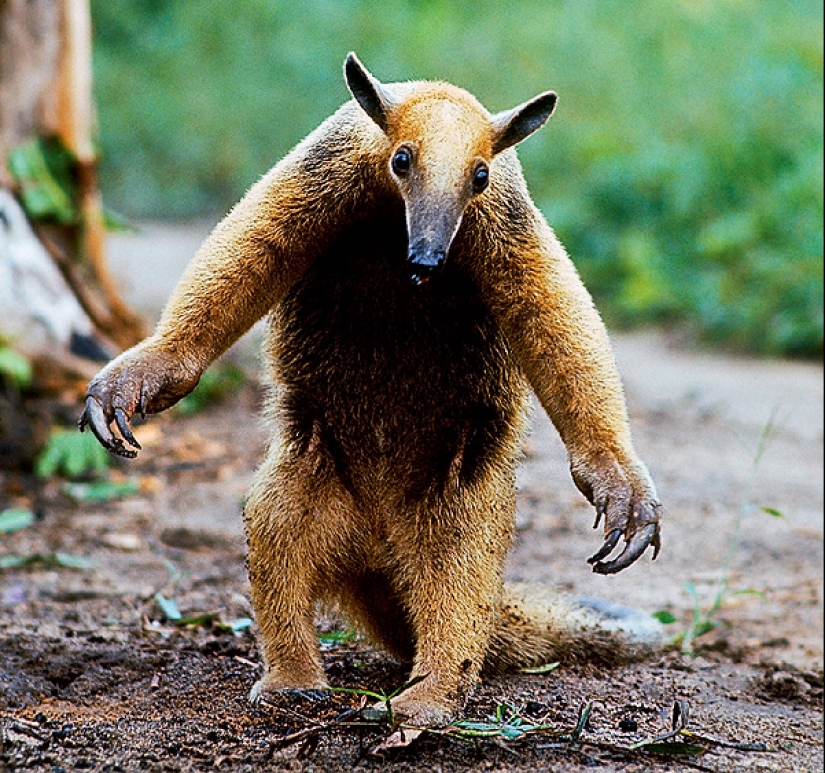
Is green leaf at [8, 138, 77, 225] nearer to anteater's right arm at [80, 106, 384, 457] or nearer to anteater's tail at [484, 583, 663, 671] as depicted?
anteater's right arm at [80, 106, 384, 457]

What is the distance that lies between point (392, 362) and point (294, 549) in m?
0.74

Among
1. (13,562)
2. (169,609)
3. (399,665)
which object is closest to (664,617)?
(399,665)

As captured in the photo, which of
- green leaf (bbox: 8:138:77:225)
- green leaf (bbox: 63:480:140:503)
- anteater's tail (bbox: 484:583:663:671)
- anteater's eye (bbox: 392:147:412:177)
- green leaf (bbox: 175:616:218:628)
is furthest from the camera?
green leaf (bbox: 8:138:77:225)

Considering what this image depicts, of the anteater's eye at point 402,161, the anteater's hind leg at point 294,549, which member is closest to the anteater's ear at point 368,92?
the anteater's eye at point 402,161

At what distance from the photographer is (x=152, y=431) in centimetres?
943

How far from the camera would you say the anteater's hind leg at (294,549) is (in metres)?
4.45

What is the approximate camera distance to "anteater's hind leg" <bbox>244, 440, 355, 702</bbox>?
4453mm

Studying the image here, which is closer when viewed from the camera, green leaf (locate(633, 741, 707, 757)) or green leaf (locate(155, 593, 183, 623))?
green leaf (locate(633, 741, 707, 757))

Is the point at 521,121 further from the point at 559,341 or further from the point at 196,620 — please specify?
the point at 196,620

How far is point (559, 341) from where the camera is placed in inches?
168

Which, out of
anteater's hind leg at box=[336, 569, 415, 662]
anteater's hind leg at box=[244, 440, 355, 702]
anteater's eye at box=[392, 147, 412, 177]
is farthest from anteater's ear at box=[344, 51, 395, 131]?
anteater's hind leg at box=[336, 569, 415, 662]

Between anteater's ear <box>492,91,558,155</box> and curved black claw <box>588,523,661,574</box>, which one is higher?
anteater's ear <box>492,91,558,155</box>

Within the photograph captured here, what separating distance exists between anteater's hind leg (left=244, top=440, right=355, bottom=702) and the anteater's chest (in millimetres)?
146

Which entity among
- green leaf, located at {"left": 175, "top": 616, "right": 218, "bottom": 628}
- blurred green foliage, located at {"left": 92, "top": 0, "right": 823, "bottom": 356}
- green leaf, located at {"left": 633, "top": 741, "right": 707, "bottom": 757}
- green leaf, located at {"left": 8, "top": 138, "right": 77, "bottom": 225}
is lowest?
green leaf, located at {"left": 633, "top": 741, "right": 707, "bottom": 757}
